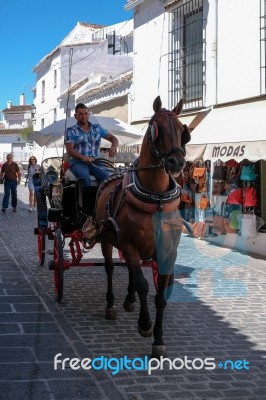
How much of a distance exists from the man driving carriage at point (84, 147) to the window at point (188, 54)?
582 centimetres

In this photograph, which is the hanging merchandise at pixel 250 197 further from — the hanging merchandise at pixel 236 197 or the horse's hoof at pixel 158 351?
the horse's hoof at pixel 158 351

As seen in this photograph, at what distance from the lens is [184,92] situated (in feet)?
42.4

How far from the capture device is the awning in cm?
865

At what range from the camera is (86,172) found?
20.6 feet

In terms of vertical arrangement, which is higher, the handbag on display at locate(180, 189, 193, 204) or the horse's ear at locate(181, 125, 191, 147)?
the horse's ear at locate(181, 125, 191, 147)

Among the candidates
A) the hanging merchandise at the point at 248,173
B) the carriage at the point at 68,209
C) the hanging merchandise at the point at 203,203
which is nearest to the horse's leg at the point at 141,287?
the carriage at the point at 68,209

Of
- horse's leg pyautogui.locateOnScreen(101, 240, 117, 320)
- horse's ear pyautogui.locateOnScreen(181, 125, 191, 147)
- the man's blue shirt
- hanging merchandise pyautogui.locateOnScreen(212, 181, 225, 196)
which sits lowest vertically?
horse's leg pyautogui.locateOnScreen(101, 240, 117, 320)

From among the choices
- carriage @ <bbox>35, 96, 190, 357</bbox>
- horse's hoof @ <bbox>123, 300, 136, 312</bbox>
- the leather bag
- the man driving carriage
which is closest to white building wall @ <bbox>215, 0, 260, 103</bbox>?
the leather bag

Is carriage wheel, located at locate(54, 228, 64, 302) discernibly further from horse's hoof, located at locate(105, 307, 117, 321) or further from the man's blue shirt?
the man's blue shirt

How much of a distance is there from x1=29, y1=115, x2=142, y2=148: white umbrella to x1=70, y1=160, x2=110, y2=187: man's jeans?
1494mm

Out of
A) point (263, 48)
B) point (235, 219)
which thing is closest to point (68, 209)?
point (235, 219)

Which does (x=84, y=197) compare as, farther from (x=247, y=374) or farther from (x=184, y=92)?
(x=184, y=92)

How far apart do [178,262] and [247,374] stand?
4970 millimetres

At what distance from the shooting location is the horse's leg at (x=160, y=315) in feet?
14.4
